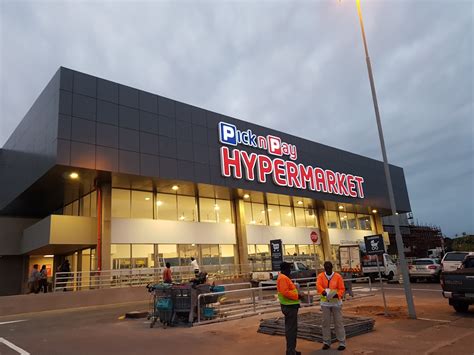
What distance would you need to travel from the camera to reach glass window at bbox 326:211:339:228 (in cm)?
3983

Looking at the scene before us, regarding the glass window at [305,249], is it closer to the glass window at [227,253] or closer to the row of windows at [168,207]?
the glass window at [227,253]

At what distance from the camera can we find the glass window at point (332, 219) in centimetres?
3983

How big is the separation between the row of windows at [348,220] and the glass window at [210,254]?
15.8 metres

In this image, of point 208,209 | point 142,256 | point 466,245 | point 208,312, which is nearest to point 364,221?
point 466,245

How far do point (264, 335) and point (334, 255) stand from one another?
3032cm

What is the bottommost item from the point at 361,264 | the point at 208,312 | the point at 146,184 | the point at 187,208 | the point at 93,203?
the point at 208,312

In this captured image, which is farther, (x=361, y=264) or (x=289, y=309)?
(x=361, y=264)

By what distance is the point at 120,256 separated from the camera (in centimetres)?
2364

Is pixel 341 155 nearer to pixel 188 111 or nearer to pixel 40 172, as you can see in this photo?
pixel 188 111

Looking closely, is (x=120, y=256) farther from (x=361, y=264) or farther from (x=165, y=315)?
(x=361, y=264)

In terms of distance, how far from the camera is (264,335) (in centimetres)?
968

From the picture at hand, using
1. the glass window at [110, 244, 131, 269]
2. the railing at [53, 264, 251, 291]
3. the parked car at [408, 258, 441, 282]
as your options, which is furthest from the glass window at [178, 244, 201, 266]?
the parked car at [408, 258, 441, 282]

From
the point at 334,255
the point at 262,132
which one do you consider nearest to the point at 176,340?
the point at 262,132

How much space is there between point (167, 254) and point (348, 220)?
23.9 m
